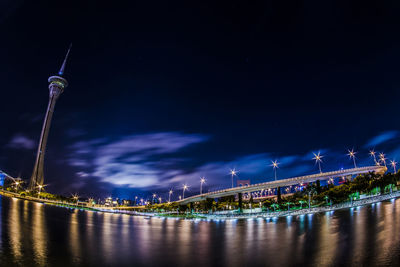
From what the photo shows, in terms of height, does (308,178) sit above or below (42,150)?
below

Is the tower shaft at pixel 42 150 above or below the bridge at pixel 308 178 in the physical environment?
above

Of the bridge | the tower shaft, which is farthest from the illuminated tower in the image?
the bridge

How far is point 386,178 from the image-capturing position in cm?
7044

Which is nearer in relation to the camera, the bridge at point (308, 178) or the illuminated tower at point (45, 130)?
the bridge at point (308, 178)

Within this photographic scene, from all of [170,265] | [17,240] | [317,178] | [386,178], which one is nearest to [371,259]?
[170,265]

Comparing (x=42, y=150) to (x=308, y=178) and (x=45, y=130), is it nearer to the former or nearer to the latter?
(x=45, y=130)

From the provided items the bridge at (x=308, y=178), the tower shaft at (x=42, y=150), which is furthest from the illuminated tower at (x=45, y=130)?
the bridge at (x=308, y=178)

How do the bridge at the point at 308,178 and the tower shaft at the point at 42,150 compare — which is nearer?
the bridge at the point at 308,178

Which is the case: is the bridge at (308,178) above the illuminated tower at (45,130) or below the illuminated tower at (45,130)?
below

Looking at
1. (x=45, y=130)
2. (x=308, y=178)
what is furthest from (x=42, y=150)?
(x=308, y=178)

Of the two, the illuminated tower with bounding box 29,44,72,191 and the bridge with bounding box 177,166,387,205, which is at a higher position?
the illuminated tower with bounding box 29,44,72,191

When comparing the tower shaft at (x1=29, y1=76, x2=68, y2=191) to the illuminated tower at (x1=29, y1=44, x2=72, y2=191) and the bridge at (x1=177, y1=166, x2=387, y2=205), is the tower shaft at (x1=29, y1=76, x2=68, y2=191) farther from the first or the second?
the bridge at (x1=177, y1=166, x2=387, y2=205)

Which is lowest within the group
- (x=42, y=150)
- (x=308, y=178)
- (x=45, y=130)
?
(x=308, y=178)

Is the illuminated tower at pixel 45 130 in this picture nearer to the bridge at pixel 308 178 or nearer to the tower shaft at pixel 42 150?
the tower shaft at pixel 42 150
